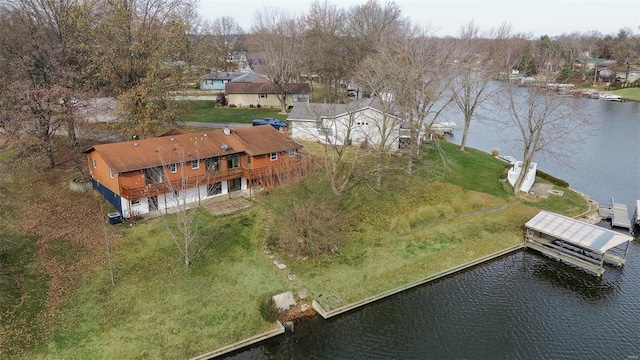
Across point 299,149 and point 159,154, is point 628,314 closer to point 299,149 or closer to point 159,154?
point 299,149

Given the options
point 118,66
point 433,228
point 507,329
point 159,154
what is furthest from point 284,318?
point 118,66

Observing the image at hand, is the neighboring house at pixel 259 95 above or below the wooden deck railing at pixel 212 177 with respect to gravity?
above

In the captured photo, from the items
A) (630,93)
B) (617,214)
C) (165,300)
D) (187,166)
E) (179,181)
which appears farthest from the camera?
(630,93)

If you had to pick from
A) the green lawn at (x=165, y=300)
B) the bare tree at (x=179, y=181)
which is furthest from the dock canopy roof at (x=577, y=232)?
the bare tree at (x=179, y=181)

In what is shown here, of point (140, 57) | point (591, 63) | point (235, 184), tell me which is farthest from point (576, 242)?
point (591, 63)

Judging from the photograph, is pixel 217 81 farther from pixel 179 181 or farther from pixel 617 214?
pixel 617 214

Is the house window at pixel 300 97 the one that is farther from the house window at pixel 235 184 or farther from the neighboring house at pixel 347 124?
the house window at pixel 235 184
